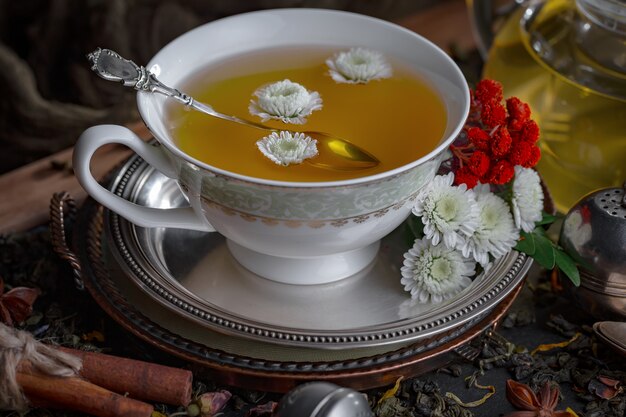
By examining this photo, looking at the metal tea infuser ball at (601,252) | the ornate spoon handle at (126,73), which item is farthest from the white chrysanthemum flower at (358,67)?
the metal tea infuser ball at (601,252)

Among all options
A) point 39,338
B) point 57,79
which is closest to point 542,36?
point 39,338

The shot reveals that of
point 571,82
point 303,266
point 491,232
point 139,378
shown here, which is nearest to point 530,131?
point 491,232

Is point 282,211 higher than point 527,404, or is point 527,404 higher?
point 282,211

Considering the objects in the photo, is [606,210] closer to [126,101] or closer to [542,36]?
[542,36]

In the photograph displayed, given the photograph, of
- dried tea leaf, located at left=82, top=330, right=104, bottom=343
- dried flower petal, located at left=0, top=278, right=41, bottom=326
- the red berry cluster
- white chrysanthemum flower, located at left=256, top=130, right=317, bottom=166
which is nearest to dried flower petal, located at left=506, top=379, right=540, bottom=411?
the red berry cluster

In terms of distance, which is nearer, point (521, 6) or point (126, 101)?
point (521, 6)

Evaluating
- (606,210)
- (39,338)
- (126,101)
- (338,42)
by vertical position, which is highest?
(338,42)
